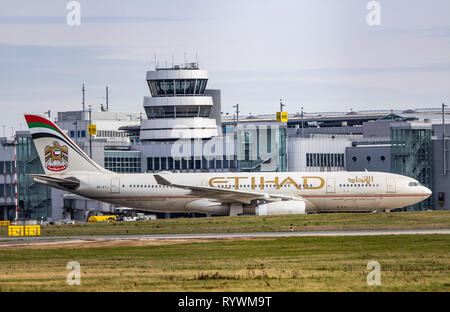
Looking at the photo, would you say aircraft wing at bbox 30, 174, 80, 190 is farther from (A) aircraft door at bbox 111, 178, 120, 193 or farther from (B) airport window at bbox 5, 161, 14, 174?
(B) airport window at bbox 5, 161, 14, 174

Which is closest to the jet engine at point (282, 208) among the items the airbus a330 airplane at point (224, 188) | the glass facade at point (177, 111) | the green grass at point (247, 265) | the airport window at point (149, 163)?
the airbus a330 airplane at point (224, 188)

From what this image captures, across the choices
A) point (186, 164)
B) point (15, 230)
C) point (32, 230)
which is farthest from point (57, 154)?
point (186, 164)

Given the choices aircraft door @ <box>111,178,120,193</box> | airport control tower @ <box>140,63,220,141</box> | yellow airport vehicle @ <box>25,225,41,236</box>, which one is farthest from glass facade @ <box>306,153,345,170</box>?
yellow airport vehicle @ <box>25,225,41,236</box>

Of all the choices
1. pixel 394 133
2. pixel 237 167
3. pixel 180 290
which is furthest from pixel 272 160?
pixel 180 290

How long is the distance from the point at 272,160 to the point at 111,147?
25.2m

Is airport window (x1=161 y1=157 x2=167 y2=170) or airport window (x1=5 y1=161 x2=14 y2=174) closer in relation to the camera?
airport window (x1=5 y1=161 x2=14 y2=174)

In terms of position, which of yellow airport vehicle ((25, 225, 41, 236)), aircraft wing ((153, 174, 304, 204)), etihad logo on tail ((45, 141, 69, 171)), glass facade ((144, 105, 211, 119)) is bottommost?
yellow airport vehicle ((25, 225, 41, 236))

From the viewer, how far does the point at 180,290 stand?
95.5 ft

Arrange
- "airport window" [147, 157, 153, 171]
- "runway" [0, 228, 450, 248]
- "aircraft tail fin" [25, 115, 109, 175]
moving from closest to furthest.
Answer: "runway" [0, 228, 450, 248] → "aircraft tail fin" [25, 115, 109, 175] → "airport window" [147, 157, 153, 171]

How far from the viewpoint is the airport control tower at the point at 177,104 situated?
135250 mm

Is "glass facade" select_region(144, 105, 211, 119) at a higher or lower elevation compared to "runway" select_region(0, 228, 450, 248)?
higher

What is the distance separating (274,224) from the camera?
200 feet

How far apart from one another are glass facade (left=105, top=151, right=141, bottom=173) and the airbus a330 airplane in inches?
1612

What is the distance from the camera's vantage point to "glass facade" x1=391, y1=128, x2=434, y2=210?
4353 inches
